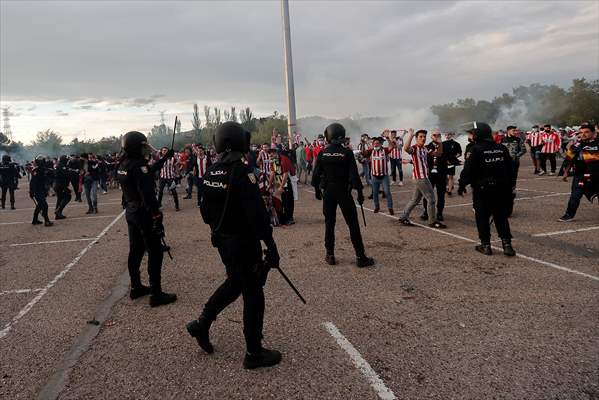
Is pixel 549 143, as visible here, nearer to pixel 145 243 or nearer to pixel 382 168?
pixel 382 168

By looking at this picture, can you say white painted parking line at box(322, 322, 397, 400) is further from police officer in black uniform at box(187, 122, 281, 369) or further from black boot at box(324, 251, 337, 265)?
black boot at box(324, 251, 337, 265)

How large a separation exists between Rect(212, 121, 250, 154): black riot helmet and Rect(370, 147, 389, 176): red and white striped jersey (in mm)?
7066

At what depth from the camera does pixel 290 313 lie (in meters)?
4.39

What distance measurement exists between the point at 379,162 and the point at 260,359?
7408 millimetres

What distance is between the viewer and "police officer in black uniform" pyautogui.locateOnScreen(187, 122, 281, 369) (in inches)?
123

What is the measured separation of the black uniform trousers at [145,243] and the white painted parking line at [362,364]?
2.20 m

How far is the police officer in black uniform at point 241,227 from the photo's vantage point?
10.3 feet

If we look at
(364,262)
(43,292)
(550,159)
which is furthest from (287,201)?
(550,159)

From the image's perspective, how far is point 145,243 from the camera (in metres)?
4.86

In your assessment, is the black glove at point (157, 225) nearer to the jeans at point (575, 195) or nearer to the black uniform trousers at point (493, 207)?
the black uniform trousers at point (493, 207)

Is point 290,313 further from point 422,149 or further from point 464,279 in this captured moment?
point 422,149

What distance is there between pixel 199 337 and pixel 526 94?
239ft

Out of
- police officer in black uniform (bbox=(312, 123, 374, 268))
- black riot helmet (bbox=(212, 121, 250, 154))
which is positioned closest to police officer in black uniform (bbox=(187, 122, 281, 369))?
black riot helmet (bbox=(212, 121, 250, 154))

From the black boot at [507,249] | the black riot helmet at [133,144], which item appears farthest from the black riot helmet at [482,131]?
the black riot helmet at [133,144]
